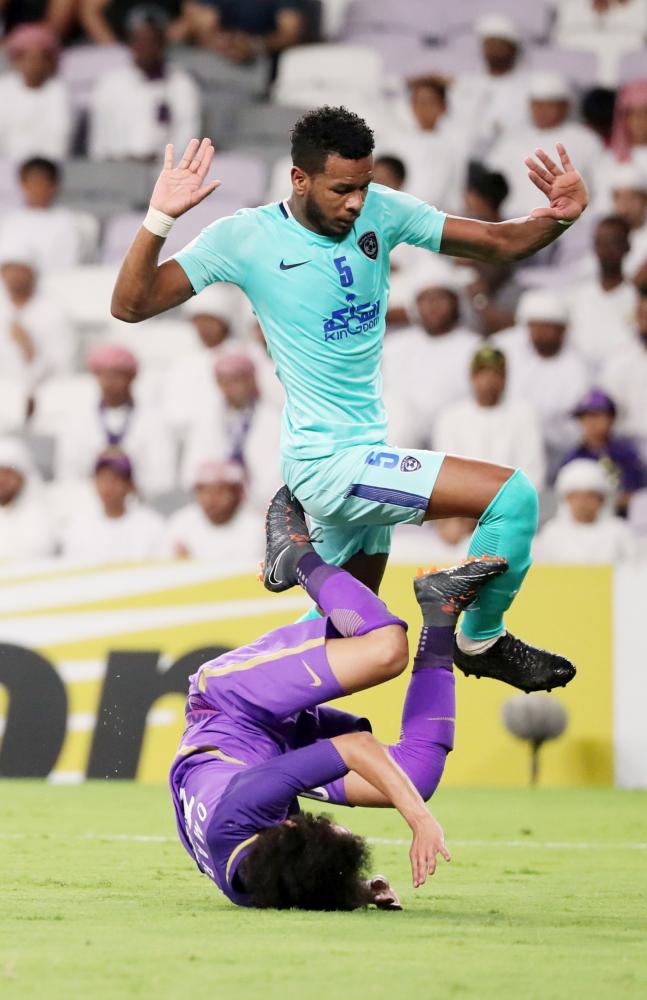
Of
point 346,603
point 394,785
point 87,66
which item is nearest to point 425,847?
point 394,785

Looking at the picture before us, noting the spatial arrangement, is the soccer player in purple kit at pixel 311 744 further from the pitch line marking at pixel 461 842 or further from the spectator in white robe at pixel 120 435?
the spectator in white robe at pixel 120 435

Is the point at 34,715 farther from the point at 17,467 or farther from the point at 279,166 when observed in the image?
the point at 279,166

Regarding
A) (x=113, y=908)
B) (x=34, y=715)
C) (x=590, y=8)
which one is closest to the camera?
(x=113, y=908)

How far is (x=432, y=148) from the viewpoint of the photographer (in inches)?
593

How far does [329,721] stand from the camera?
6.39 m

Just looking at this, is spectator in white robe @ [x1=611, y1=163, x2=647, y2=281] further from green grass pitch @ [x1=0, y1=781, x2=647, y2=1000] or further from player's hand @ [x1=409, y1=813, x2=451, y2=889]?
player's hand @ [x1=409, y1=813, x2=451, y2=889]

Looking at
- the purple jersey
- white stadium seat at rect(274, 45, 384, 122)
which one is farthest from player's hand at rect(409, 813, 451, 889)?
white stadium seat at rect(274, 45, 384, 122)

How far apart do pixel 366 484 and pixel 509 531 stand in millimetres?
539

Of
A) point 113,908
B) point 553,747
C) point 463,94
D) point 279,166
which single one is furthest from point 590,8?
point 113,908

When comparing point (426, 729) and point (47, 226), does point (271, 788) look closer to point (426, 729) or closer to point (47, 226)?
point (426, 729)

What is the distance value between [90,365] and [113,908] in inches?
327

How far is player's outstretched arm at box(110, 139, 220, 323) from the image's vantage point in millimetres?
6078

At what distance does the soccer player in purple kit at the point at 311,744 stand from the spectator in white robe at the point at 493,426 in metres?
6.00

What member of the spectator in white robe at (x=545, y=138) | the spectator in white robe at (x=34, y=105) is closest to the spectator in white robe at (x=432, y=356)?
the spectator in white robe at (x=545, y=138)
